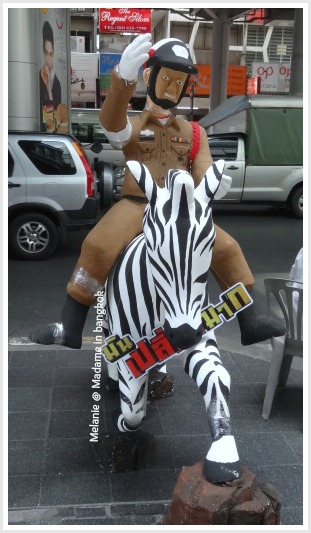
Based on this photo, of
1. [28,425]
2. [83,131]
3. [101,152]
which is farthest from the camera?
[83,131]

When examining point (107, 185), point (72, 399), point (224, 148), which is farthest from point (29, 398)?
point (224, 148)

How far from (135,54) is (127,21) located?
14838 millimetres

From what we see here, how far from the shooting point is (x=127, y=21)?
16.5 meters

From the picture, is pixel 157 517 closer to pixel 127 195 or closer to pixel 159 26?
pixel 127 195

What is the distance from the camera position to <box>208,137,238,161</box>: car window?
11707mm

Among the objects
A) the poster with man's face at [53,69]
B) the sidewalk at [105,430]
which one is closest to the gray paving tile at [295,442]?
the sidewalk at [105,430]

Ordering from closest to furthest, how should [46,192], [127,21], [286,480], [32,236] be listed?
[286,480], [46,192], [32,236], [127,21]

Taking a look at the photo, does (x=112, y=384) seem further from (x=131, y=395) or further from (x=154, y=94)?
(x=154, y=94)

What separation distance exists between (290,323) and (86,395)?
5.27 feet

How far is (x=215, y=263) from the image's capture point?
3.23 metres

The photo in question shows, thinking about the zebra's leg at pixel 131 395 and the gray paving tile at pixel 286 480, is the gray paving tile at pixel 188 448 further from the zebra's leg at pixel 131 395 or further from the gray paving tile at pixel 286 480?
the zebra's leg at pixel 131 395

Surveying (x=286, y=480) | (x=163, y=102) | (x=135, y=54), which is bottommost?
(x=286, y=480)

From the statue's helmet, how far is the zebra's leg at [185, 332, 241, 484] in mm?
1313

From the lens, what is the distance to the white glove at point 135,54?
9.30 ft
